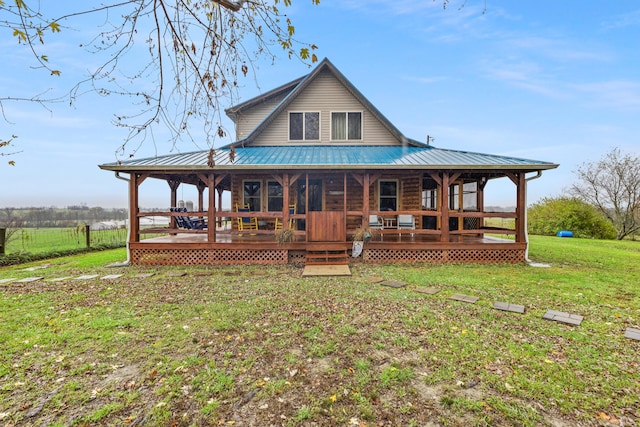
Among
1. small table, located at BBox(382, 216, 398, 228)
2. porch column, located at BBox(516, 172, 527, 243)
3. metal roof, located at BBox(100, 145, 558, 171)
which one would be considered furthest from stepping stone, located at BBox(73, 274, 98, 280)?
porch column, located at BBox(516, 172, 527, 243)

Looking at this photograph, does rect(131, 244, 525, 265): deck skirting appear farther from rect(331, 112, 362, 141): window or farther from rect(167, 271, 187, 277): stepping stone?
rect(331, 112, 362, 141): window

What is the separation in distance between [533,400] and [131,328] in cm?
502

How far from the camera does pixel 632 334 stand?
394cm

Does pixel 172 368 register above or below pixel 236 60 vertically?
below

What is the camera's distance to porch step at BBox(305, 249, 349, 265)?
876 centimetres

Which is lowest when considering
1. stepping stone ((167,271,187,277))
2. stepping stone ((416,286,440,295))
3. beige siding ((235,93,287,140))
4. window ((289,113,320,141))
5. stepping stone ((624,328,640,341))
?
stepping stone ((167,271,187,277))

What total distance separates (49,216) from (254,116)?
50.1 feet

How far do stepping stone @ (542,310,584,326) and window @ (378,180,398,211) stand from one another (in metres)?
7.87

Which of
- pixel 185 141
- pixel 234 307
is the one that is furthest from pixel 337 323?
pixel 185 141

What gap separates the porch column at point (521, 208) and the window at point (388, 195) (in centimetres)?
437

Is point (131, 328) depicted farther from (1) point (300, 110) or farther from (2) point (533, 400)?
(1) point (300, 110)

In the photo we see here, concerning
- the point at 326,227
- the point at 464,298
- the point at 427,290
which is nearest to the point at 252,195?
the point at 326,227

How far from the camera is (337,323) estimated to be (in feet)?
14.2

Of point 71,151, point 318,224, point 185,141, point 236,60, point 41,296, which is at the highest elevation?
point 71,151
